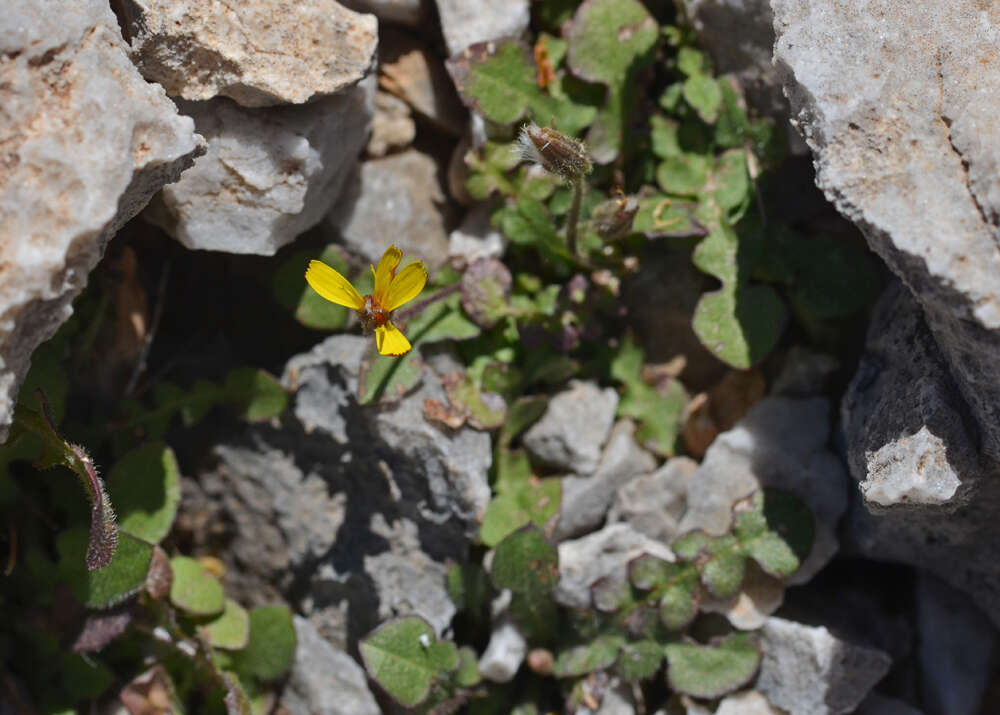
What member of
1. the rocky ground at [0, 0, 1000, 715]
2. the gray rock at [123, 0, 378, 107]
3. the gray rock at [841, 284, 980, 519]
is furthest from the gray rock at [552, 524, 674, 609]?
the gray rock at [123, 0, 378, 107]

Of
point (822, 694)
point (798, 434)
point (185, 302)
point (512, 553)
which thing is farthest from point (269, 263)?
point (822, 694)

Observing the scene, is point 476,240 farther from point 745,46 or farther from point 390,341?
point 745,46

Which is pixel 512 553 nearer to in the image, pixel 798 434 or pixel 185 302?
pixel 798 434

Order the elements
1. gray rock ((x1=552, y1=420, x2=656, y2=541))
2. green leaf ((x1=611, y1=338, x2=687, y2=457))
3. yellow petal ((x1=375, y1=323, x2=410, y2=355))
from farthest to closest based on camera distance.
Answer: green leaf ((x1=611, y1=338, x2=687, y2=457)), gray rock ((x1=552, y1=420, x2=656, y2=541)), yellow petal ((x1=375, y1=323, x2=410, y2=355))

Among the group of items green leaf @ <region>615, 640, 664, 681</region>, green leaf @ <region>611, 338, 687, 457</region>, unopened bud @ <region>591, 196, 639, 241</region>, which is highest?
unopened bud @ <region>591, 196, 639, 241</region>

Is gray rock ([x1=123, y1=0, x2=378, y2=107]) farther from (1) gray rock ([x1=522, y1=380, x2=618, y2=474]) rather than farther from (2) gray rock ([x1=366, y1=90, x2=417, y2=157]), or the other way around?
(1) gray rock ([x1=522, y1=380, x2=618, y2=474])

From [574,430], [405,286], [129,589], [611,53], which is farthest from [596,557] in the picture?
[611,53]
